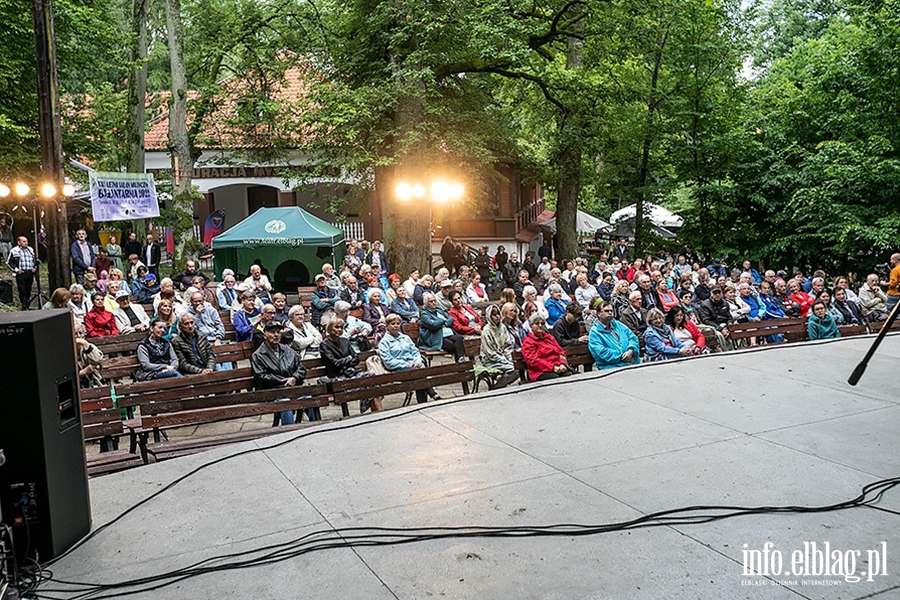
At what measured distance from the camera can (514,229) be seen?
3031cm

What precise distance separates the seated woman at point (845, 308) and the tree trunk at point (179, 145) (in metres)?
15.4

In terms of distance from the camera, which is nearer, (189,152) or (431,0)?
(431,0)

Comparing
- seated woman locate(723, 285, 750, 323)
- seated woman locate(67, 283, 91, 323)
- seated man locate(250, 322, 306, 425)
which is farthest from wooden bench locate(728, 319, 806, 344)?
seated woman locate(67, 283, 91, 323)

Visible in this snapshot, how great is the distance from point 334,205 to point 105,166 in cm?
1149

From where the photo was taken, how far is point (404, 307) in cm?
1332

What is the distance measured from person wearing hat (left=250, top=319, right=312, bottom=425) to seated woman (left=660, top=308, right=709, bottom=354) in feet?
18.1

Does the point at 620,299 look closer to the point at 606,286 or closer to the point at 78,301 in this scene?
the point at 606,286

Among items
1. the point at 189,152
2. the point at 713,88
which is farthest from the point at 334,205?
the point at 713,88

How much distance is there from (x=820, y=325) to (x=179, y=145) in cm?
1634

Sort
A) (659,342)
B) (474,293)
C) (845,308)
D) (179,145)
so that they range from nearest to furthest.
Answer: (659,342) < (845,308) < (474,293) < (179,145)

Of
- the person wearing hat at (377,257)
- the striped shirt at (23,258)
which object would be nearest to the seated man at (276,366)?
the person wearing hat at (377,257)

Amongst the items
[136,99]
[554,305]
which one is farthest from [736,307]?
[136,99]

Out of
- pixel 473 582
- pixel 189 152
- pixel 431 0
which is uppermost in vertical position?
pixel 431 0

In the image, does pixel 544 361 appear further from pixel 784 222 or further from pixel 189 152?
pixel 189 152
